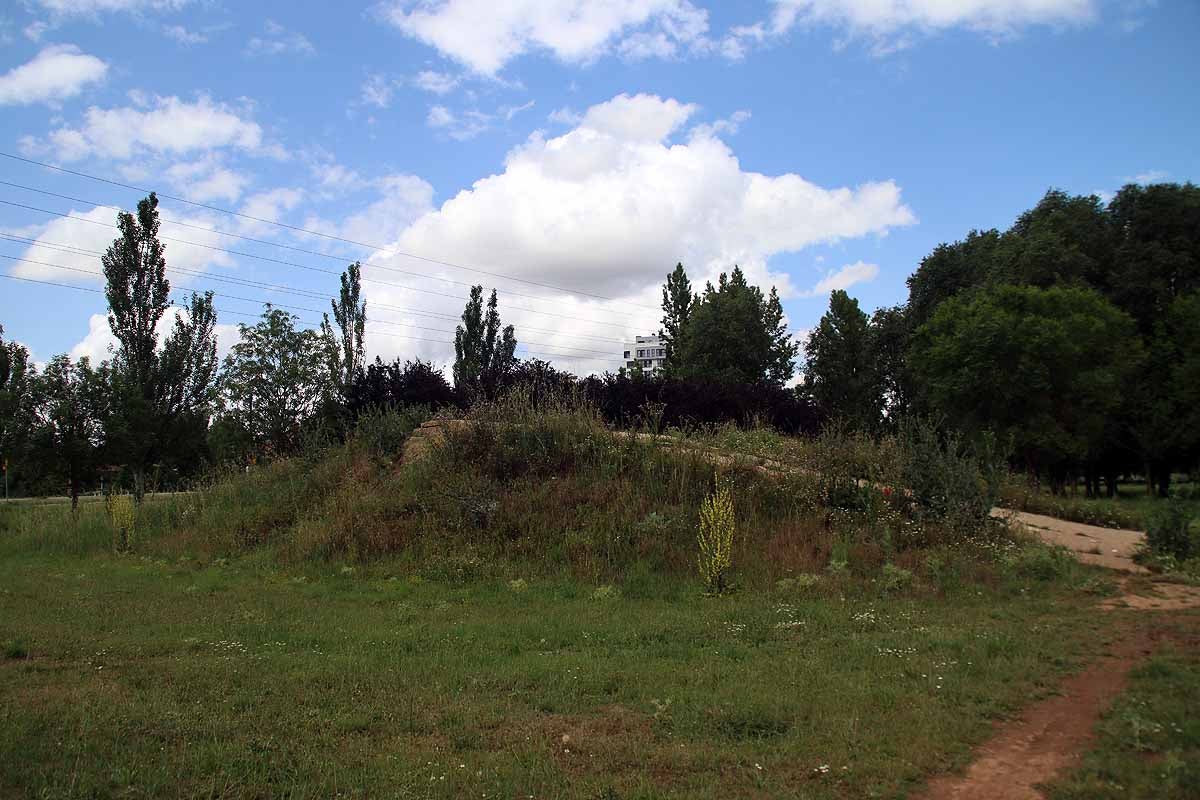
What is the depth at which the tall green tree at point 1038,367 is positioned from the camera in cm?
3017

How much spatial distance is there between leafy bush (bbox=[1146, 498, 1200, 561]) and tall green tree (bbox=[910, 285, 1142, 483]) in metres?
21.7

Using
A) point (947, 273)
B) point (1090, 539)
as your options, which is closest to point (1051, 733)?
point (1090, 539)

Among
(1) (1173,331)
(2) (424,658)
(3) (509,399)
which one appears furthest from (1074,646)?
(1) (1173,331)

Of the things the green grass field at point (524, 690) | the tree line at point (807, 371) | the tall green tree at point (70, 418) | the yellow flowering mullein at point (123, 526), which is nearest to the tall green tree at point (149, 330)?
the tree line at point (807, 371)

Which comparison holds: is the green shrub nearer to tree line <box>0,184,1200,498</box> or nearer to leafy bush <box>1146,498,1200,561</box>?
tree line <box>0,184,1200,498</box>

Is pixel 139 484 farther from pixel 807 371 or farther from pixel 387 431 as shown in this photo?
pixel 807 371

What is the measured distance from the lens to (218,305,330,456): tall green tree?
34000mm

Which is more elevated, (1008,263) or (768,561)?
(1008,263)

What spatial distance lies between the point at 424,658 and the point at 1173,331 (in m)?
39.8

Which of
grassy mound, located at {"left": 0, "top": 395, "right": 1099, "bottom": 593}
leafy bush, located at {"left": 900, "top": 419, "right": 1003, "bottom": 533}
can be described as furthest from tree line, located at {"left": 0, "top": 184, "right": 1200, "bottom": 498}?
leafy bush, located at {"left": 900, "top": 419, "right": 1003, "bottom": 533}

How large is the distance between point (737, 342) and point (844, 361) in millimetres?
9061

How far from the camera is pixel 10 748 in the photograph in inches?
159

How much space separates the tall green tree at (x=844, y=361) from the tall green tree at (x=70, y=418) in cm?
3680

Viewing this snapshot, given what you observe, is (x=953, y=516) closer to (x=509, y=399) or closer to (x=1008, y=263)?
(x=509, y=399)
